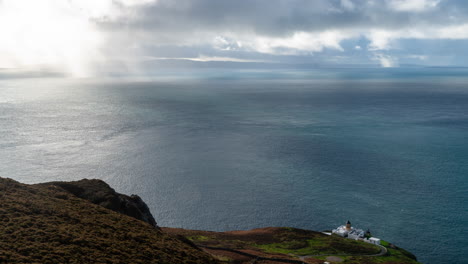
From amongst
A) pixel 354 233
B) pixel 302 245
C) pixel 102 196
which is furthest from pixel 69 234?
pixel 354 233

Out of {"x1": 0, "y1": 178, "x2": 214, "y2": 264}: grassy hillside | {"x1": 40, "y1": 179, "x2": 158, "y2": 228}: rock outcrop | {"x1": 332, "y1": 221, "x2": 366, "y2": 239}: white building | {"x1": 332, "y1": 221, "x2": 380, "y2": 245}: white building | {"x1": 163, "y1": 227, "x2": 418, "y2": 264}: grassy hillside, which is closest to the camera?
{"x1": 0, "y1": 178, "x2": 214, "y2": 264}: grassy hillside

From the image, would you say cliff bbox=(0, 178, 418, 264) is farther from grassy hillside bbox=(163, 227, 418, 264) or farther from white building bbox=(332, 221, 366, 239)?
white building bbox=(332, 221, 366, 239)

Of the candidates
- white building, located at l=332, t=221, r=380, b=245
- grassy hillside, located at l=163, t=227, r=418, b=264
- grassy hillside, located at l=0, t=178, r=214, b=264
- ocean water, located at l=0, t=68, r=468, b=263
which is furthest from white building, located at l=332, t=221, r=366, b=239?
grassy hillside, located at l=0, t=178, r=214, b=264

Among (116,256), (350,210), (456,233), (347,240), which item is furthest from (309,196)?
(116,256)

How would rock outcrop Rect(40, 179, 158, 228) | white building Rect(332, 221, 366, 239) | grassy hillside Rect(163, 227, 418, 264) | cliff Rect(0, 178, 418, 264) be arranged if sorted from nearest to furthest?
cliff Rect(0, 178, 418, 264) < rock outcrop Rect(40, 179, 158, 228) < grassy hillside Rect(163, 227, 418, 264) < white building Rect(332, 221, 366, 239)

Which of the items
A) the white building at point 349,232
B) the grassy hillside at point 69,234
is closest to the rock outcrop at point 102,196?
the grassy hillside at point 69,234

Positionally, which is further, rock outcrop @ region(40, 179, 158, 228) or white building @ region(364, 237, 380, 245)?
white building @ region(364, 237, 380, 245)

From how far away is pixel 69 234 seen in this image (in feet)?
101

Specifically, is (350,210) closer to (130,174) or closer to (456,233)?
(456,233)

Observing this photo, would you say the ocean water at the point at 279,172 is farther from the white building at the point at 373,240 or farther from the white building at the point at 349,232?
the white building at the point at 373,240

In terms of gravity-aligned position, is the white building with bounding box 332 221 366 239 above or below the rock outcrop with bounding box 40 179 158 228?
below

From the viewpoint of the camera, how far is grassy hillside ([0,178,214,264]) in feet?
90.2

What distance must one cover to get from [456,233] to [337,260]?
45.1 metres

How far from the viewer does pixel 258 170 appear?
133000 millimetres
